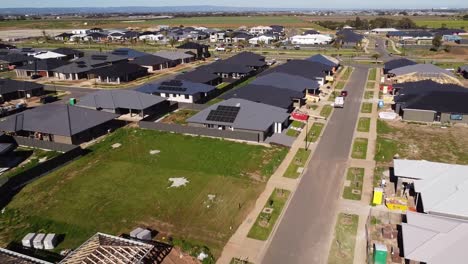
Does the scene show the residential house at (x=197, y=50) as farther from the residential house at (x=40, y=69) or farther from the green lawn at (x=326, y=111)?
the green lawn at (x=326, y=111)

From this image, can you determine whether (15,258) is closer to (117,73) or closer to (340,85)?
(117,73)

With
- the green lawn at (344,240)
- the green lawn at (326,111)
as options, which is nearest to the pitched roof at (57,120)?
the green lawn at (326,111)

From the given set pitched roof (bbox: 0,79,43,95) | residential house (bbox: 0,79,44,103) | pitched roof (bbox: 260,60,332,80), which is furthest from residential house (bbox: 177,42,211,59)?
pitched roof (bbox: 0,79,43,95)

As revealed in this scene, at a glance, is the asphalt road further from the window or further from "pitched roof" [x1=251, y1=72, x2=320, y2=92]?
the window

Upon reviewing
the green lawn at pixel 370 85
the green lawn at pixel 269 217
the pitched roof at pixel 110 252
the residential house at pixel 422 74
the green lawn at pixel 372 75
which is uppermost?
the residential house at pixel 422 74

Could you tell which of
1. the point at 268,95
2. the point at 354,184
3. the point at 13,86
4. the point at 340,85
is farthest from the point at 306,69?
the point at 13,86

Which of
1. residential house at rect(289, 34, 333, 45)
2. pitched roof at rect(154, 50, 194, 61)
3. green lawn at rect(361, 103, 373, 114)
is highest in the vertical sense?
residential house at rect(289, 34, 333, 45)
